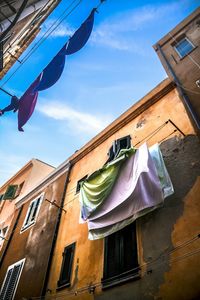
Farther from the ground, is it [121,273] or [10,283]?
[10,283]

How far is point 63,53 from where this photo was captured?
9000 millimetres

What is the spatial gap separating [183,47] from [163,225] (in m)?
8.06

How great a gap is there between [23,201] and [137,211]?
10.9m

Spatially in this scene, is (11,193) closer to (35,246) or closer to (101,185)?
(35,246)

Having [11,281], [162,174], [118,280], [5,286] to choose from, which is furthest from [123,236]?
→ [5,286]

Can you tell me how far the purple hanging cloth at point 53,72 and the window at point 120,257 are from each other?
6.34m

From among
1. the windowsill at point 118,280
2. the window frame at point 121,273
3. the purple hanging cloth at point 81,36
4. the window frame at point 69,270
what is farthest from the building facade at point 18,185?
the windowsill at point 118,280

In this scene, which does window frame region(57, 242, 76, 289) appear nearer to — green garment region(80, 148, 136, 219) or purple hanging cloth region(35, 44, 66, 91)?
green garment region(80, 148, 136, 219)

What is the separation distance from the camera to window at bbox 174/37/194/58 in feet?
30.4

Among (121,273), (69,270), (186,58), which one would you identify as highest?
(186,58)

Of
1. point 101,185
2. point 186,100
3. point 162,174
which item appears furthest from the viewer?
point 186,100

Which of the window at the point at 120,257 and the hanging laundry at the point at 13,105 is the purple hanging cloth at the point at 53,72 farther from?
the window at the point at 120,257

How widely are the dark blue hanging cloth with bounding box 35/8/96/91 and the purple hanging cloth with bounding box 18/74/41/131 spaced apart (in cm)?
55

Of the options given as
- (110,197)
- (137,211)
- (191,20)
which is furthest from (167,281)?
(191,20)
